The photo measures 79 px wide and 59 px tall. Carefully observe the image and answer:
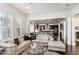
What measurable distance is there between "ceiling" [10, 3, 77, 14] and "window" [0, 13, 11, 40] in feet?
1.11

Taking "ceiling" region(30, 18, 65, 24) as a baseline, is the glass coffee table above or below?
below

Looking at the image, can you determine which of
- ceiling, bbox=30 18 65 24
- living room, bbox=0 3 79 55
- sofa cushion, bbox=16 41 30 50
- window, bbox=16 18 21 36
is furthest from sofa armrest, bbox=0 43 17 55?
ceiling, bbox=30 18 65 24

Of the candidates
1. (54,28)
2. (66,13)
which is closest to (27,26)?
(54,28)

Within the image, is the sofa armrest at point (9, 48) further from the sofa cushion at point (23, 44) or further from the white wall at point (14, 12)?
the white wall at point (14, 12)

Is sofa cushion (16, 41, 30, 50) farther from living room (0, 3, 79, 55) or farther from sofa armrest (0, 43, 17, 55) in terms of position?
sofa armrest (0, 43, 17, 55)

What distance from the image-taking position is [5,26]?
7.43 ft

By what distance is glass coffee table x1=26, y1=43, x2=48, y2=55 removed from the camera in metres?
2.32

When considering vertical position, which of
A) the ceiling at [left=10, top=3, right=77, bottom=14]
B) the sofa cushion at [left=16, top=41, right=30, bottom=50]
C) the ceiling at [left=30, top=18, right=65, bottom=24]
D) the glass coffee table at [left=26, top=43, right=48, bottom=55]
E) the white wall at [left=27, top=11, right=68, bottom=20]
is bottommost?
the glass coffee table at [left=26, top=43, right=48, bottom=55]

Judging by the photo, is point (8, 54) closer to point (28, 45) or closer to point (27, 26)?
point (28, 45)

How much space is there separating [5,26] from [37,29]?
75cm

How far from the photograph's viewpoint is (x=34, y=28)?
2.45 meters

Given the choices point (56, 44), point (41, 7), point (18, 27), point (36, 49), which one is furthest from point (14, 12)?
point (56, 44)

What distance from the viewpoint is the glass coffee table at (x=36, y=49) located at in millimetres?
2316
